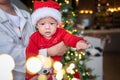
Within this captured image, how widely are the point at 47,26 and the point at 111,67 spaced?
542 centimetres

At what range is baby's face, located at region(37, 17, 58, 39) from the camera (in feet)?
4.54

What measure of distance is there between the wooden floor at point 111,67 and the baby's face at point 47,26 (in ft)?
14.1

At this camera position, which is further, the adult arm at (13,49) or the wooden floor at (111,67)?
the wooden floor at (111,67)

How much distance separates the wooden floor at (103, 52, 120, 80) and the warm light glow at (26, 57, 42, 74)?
4.28 m

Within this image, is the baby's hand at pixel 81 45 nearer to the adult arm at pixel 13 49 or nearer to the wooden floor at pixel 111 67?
the adult arm at pixel 13 49

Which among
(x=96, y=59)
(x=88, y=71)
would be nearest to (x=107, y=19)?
(x=96, y=59)

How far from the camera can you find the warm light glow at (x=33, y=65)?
1371 millimetres

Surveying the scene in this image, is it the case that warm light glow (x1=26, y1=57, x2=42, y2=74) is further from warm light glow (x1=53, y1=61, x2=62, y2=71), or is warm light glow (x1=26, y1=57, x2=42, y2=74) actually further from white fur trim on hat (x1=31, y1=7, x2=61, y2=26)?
white fur trim on hat (x1=31, y1=7, x2=61, y2=26)

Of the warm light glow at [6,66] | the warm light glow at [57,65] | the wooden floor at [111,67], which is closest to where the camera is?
the warm light glow at [6,66]

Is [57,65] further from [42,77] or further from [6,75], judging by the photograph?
[6,75]

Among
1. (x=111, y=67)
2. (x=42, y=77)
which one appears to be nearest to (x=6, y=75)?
(x=42, y=77)

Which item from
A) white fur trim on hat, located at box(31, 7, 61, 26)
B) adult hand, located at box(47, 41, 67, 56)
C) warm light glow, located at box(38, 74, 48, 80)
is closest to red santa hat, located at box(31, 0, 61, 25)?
white fur trim on hat, located at box(31, 7, 61, 26)

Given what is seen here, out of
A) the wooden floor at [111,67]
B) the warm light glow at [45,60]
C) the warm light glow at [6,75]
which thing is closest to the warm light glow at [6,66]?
the warm light glow at [6,75]

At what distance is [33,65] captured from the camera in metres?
1.39
